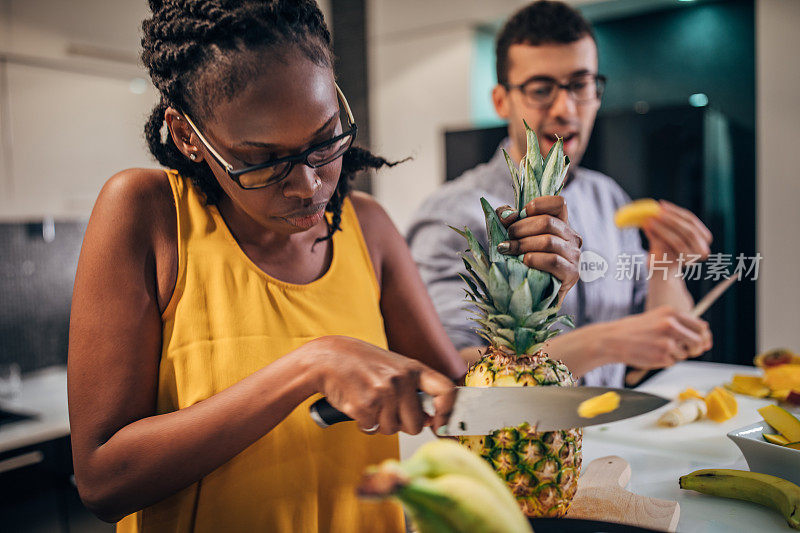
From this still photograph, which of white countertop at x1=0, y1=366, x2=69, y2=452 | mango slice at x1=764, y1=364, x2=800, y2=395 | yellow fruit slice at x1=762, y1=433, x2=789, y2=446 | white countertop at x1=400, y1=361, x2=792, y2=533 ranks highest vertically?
yellow fruit slice at x1=762, y1=433, x2=789, y2=446

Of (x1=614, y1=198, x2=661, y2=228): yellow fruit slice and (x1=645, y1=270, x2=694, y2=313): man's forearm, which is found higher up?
(x1=614, y1=198, x2=661, y2=228): yellow fruit slice

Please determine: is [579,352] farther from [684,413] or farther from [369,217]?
[369,217]

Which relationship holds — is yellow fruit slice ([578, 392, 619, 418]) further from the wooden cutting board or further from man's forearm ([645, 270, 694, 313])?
man's forearm ([645, 270, 694, 313])

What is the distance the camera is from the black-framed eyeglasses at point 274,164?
74 cm

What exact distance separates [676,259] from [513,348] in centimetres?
103

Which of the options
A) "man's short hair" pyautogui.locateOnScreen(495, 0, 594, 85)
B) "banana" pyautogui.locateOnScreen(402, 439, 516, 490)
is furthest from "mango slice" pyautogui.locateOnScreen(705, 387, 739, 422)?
"banana" pyautogui.locateOnScreen(402, 439, 516, 490)

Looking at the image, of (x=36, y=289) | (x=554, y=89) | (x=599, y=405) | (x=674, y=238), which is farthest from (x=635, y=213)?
(x=36, y=289)

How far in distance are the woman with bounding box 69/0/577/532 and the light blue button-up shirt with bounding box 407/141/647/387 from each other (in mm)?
734

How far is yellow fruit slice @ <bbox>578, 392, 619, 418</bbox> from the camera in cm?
74

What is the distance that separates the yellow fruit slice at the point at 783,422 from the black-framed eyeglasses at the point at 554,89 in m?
0.95

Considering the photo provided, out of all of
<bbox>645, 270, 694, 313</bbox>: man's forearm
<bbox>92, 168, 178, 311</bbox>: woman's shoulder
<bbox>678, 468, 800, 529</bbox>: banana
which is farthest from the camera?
<bbox>645, 270, 694, 313</bbox>: man's forearm

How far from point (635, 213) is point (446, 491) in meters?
1.78

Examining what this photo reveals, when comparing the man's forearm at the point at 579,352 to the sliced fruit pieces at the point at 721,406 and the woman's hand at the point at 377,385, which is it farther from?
the woman's hand at the point at 377,385

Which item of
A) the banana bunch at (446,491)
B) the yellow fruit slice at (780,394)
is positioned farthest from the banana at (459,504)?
the yellow fruit slice at (780,394)
